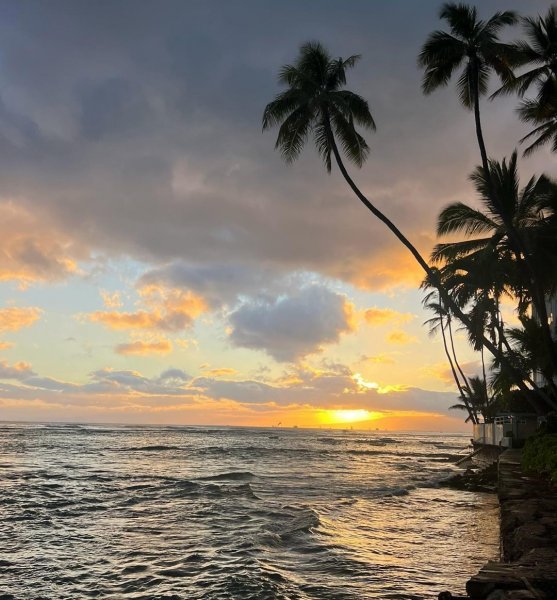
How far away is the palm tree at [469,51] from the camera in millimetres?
19594

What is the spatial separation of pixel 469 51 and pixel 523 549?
18.1 m

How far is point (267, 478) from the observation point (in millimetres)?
27703

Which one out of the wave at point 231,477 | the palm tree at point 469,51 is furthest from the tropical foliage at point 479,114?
the wave at point 231,477

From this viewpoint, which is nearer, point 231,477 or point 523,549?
point 523,549

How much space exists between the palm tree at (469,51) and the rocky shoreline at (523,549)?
11.4 metres

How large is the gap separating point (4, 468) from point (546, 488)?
26209 mm

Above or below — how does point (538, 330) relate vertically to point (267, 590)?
above

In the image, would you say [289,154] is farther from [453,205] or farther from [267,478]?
[267,478]

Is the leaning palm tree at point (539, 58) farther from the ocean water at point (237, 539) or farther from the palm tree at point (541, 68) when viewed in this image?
the ocean water at point (237, 539)

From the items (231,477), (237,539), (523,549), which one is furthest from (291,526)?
(231,477)

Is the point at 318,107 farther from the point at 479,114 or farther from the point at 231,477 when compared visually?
the point at 231,477

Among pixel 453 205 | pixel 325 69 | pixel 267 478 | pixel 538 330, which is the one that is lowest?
pixel 267 478

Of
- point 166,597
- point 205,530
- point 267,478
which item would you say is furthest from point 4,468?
point 166,597

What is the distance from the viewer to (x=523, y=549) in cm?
730
